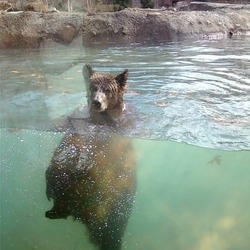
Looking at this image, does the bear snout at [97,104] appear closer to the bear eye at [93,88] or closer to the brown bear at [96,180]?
the brown bear at [96,180]

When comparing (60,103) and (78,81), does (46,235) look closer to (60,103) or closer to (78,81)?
(60,103)

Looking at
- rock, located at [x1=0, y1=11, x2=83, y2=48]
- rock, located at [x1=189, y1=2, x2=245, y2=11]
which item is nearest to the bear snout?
rock, located at [x1=0, y1=11, x2=83, y2=48]

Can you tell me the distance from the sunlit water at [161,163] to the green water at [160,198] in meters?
0.01

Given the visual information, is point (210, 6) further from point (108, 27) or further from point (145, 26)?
point (108, 27)

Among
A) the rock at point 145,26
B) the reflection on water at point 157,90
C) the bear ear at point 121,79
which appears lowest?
the reflection on water at point 157,90

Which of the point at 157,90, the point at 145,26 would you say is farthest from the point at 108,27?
the point at 157,90

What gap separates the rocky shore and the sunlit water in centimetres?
581

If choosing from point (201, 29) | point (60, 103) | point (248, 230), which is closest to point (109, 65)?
point (60, 103)

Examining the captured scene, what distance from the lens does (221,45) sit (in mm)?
13531

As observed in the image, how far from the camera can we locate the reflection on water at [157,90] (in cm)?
593

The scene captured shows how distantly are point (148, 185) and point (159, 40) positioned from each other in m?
9.22

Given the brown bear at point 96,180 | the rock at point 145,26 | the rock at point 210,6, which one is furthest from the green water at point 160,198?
the rock at point 210,6

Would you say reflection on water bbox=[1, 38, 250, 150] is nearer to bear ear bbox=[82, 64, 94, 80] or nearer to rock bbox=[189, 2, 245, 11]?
bear ear bbox=[82, 64, 94, 80]

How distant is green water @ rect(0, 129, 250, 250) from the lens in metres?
5.23
